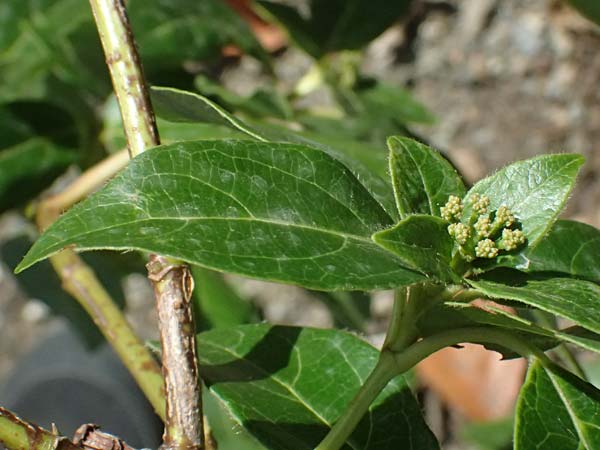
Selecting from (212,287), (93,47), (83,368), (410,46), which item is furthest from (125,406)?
(93,47)

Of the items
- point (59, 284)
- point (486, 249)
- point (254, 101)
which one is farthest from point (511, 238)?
point (59, 284)

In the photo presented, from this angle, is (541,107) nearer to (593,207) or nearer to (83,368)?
(593,207)

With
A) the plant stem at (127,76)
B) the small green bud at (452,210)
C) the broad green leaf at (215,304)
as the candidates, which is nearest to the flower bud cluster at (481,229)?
the small green bud at (452,210)

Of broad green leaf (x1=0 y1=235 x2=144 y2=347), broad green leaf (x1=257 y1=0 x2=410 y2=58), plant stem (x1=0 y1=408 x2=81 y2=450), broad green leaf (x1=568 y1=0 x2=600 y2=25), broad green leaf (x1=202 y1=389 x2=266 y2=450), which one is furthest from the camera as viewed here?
broad green leaf (x1=202 y1=389 x2=266 y2=450)

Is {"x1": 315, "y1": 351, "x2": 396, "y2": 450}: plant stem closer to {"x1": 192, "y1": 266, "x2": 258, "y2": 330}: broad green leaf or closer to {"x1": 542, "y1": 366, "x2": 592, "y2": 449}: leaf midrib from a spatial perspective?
{"x1": 542, "y1": 366, "x2": 592, "y2": 449}: leaf midrib

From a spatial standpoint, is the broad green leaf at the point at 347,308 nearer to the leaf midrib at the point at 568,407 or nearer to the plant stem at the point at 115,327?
the plant stem at the point at 115,327

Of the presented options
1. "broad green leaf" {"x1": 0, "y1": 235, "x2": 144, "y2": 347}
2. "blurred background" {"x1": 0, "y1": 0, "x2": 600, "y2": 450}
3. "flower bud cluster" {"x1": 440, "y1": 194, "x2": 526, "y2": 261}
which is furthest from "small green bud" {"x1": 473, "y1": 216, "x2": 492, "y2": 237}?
"broad green leaf" {"x1": 0, "y1": 235, "x2": 144, "y2": 347}

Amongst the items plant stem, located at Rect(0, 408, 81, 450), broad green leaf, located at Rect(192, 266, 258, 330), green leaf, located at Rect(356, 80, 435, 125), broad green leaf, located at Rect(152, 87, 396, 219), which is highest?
green leaf, located at Rect(356, 80, 435, 125)
